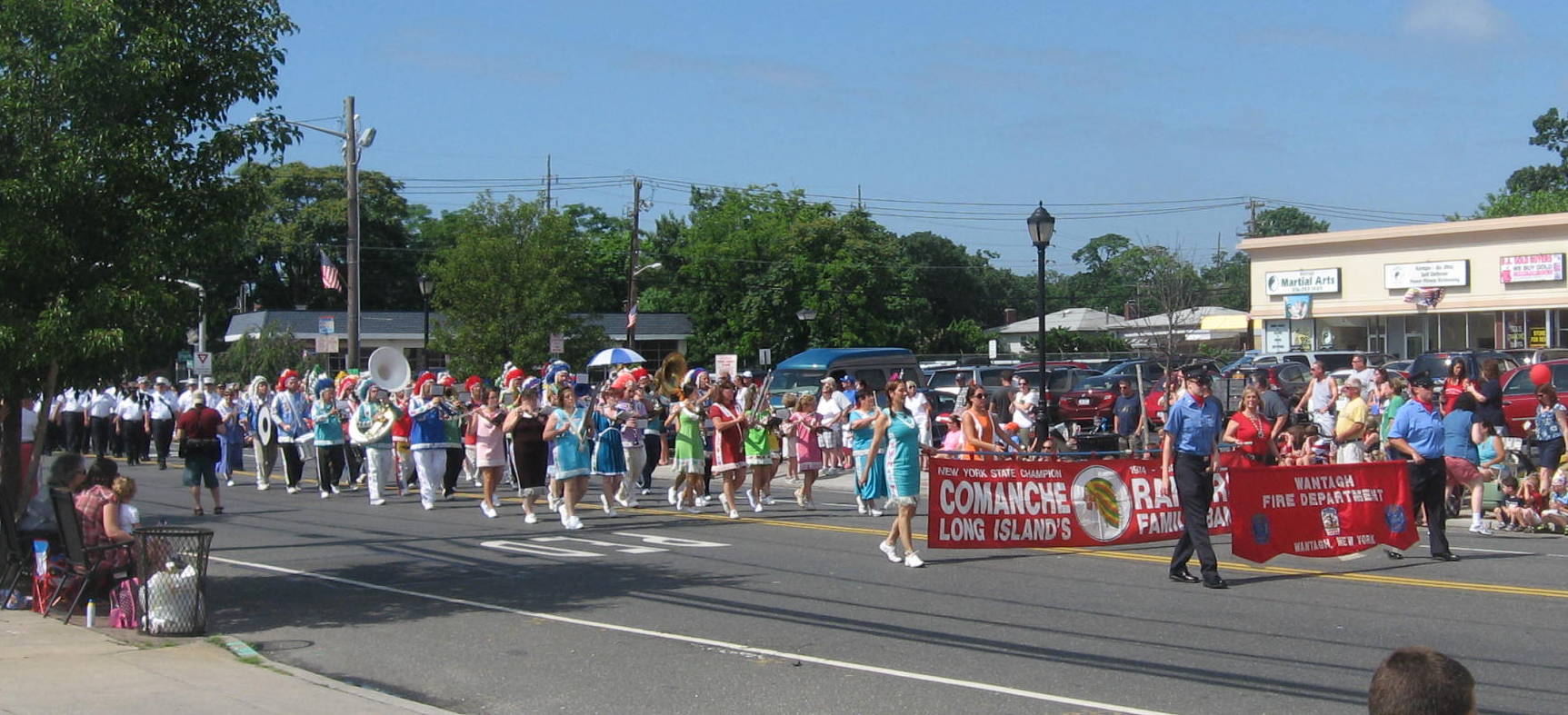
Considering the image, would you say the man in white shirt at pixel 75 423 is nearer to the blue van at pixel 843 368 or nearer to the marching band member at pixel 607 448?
the blue van at pixel 843 368

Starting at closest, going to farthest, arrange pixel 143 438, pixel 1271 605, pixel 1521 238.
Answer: pixel 1271 605, pixel 143 438, pixel 1521 238

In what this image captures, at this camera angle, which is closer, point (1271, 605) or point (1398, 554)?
point (1271, 605)

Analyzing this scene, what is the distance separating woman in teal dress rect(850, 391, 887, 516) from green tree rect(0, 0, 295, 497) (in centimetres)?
754

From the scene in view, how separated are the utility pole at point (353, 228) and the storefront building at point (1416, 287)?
3133cm

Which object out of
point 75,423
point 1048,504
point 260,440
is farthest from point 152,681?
point 75,423

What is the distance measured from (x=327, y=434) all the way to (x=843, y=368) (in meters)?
14.6

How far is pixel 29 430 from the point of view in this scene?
629 inches

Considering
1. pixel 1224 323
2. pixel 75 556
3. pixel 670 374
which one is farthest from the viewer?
pixel 1224 323

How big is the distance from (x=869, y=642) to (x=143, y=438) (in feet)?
82.2

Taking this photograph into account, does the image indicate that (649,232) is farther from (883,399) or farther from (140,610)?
(140,610)

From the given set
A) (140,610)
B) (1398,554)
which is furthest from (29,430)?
(1398,554)

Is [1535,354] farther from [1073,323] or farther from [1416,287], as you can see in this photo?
[1073,323]

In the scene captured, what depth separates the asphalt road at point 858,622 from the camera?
25.7ft

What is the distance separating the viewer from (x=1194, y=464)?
11.5m
